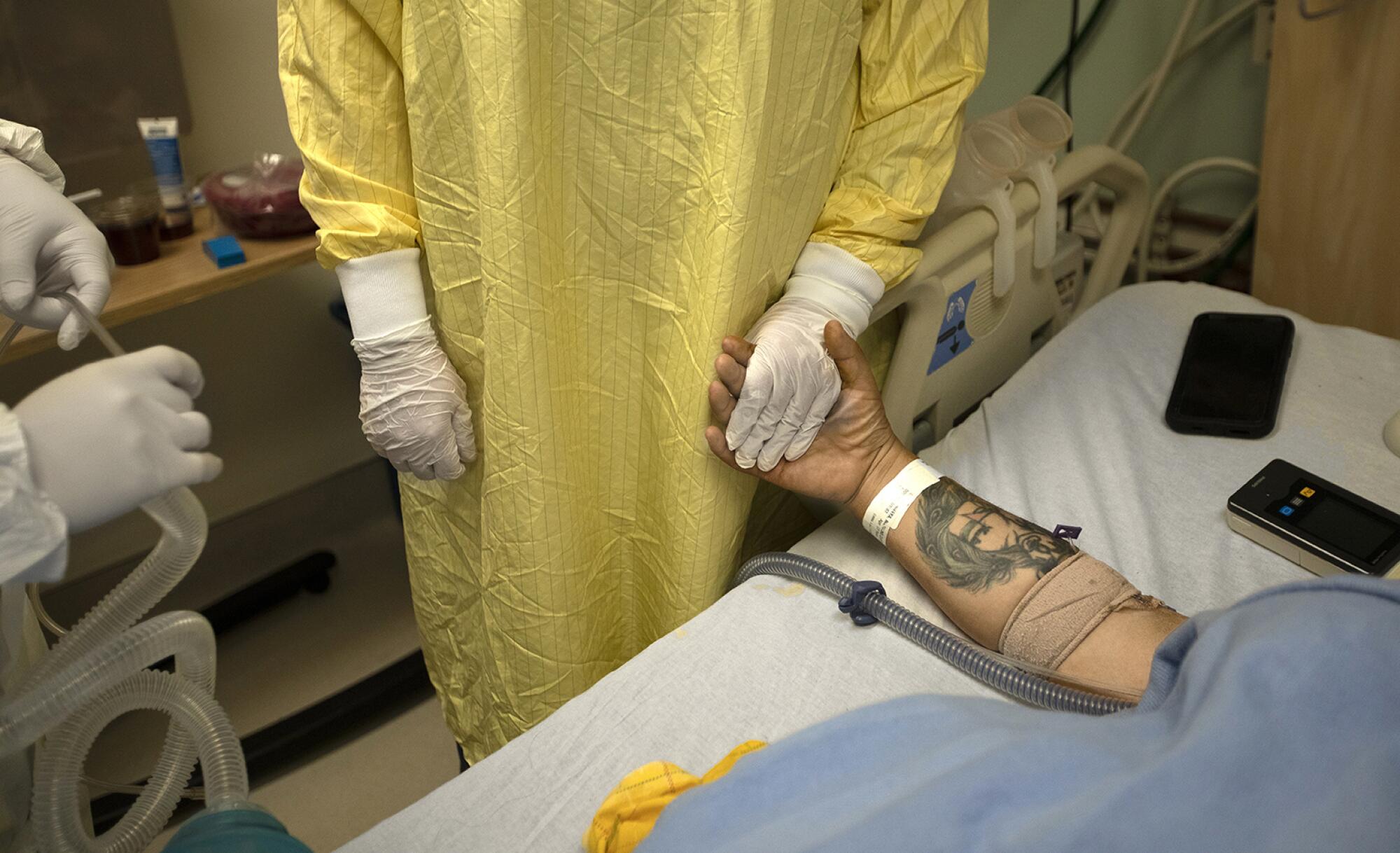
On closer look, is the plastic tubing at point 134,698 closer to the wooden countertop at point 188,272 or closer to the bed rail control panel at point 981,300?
the wooden countertop at point 188,272

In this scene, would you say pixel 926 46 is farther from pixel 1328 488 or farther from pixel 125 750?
pixel 125 750

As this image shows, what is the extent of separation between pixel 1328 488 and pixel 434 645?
1.17 meters

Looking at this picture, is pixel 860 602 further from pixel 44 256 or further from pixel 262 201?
pixel 262 201

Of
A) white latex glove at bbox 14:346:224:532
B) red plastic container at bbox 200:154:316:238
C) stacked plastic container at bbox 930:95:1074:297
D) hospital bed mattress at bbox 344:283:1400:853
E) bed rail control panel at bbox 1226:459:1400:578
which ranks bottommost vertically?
hospital bed mattress at bbox 344:283:1400:853

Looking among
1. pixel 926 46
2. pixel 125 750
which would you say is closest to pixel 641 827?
pixel 926 46

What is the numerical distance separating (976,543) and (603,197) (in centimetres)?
53

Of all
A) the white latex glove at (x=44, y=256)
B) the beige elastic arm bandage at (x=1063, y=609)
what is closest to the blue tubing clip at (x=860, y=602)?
the beige elastic arm bandage at (x=1063, y=609)

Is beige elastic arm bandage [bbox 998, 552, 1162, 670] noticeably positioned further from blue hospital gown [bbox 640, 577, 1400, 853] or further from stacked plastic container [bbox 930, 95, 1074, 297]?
stacked plastic container [bbox 930, 95, 1074, 297]

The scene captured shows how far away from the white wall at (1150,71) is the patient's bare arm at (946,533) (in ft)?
4.14

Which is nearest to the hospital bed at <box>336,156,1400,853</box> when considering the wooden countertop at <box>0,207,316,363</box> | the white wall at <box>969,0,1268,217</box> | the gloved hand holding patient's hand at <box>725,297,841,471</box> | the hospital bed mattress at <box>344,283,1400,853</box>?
the hospital bed mattress at <box>344,283,1400,853</box>

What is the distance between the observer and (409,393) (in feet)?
3.63

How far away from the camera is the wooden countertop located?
1.42m

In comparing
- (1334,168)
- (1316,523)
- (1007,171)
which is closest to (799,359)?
(1007,171)

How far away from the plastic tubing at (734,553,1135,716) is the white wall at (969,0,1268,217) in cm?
144
